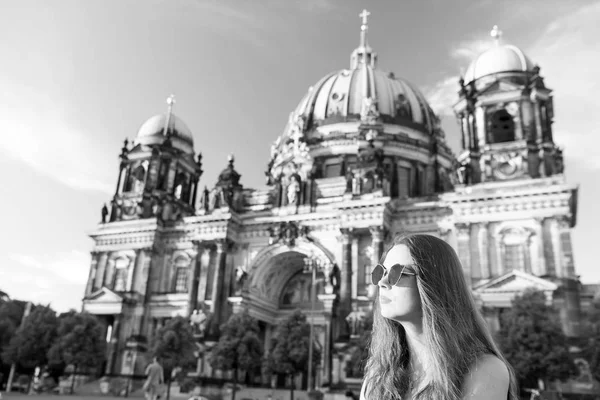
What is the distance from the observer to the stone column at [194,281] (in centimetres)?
4162

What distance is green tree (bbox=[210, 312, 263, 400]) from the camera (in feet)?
109

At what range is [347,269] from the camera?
3766cm

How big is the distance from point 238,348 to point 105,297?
16.3 meters

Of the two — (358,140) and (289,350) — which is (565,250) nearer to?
(289,350)

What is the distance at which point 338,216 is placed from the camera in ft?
132

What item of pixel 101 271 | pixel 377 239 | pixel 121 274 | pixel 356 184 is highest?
pixel 356 184

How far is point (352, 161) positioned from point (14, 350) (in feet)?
97.4

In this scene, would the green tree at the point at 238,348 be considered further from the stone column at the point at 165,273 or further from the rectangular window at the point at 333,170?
the rectangular window at the point at 333,170

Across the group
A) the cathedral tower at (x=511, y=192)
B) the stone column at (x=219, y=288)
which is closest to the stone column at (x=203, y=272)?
the stone column at (x=219, y=288)

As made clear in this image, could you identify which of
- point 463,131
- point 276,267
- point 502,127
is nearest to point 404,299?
point 463,131

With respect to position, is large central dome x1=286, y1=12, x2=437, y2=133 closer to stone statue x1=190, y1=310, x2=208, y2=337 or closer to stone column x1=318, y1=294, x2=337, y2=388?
stone column x1=318, y1=294, x2=337, y2=388

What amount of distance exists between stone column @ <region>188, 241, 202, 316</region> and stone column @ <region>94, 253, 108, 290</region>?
8435 millimetres

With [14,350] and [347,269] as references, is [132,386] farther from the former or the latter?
[347,269]

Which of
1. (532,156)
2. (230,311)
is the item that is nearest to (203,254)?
(230,311)
